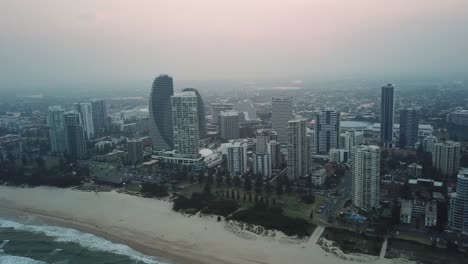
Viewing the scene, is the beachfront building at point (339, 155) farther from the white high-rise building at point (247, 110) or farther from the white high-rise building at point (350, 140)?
the white high-rise building at point (247, 110)

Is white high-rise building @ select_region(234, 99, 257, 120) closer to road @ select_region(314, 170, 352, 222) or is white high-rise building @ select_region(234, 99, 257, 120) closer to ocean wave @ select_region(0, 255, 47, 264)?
road @ select_region(314, 170, 352, 222)

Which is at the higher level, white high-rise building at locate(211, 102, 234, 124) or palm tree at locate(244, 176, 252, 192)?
white high-rise building at locate(211, 102, 234, 124)

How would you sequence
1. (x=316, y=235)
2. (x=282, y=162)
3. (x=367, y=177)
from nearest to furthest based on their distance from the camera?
(x=316, y=235) → (x=367, y=177) → (x=282, y=162)

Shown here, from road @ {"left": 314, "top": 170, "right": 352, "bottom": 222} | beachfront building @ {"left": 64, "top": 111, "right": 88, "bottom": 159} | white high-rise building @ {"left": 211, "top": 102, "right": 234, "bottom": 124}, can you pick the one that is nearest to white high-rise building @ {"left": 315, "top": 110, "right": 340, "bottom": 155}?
road @ {"left": 314, "top": 170, "right": 352, "bottom": 222}

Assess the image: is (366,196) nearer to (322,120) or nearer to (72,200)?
(322,120)

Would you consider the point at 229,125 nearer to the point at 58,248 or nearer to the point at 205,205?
the point at 205,205

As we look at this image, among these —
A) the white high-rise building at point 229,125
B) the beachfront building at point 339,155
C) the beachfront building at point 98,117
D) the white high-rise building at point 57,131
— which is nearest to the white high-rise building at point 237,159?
the beachfront building at point 339,155

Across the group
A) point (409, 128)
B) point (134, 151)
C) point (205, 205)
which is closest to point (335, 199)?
point (205, 205)
